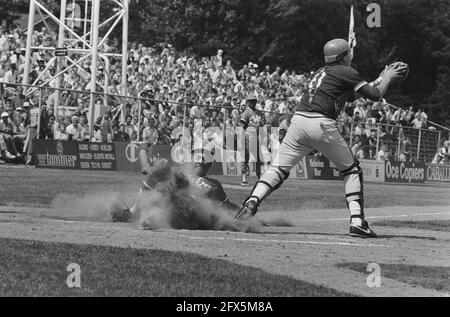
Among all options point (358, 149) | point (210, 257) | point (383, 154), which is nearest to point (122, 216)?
point (210, 257)

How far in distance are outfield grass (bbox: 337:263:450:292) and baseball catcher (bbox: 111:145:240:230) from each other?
10.3 ft

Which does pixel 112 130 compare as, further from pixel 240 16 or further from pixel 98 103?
pixel 240 16

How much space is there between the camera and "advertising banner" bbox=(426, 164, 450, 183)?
40.7m

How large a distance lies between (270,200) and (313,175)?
1523 centimetres

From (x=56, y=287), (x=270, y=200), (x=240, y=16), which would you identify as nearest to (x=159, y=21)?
(x=240, y=16)

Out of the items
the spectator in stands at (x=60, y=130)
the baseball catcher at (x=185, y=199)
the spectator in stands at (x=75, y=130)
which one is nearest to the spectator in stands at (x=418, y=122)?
the spectator in stands at (x=75, y=130)

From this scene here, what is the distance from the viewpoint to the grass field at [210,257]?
7207mm

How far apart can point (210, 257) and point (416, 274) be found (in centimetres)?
194

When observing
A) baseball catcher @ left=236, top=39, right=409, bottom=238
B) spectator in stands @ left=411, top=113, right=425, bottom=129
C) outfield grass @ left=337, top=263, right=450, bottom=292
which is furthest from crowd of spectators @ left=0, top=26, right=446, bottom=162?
outfield grass @ left=337, top=263, right=450, bottom=292

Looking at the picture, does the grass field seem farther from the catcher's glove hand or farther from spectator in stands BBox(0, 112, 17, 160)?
spectator in stands BBox(0, 112, 17, 160)

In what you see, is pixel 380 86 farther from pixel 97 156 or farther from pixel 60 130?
pixel 97 156

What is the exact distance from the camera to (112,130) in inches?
1136

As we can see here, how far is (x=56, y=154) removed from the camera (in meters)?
27.4

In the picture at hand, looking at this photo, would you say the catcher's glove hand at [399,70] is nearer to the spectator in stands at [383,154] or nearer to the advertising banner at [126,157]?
the advertising banner at [126,157]
